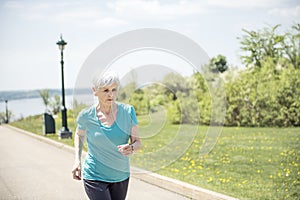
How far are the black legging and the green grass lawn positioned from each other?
1.74m

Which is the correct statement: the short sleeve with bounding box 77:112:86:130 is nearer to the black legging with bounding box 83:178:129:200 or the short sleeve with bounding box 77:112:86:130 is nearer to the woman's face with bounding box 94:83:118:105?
the woman's face with bounding box 94:83:118:105

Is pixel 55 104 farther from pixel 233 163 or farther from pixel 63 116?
pixel 233 163

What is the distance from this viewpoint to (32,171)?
9.30 m

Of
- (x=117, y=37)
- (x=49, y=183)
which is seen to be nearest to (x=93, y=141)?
(x=117, y=37)

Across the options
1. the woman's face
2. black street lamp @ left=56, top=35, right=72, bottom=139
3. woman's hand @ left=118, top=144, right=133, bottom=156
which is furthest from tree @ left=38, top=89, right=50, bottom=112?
woman's hand @ left=118, top=144, right=133, bottom=156

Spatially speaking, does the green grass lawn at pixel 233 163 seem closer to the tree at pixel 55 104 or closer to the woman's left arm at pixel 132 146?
the woman's left arm at pixel 132 146

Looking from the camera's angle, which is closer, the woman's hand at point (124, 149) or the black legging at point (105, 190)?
the woman's hand at point (124, 149)

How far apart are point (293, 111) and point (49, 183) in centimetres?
1184

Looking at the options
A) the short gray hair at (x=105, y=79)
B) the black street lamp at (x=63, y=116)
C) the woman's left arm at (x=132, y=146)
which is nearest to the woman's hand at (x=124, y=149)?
the woman's left arm at (x=132, y=146)

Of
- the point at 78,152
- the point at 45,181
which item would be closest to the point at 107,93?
the point at 78,152

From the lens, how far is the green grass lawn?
644 centimetres

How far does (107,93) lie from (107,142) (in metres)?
0.38

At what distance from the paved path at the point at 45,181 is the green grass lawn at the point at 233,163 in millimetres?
702

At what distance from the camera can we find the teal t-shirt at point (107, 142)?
3.46 meters
